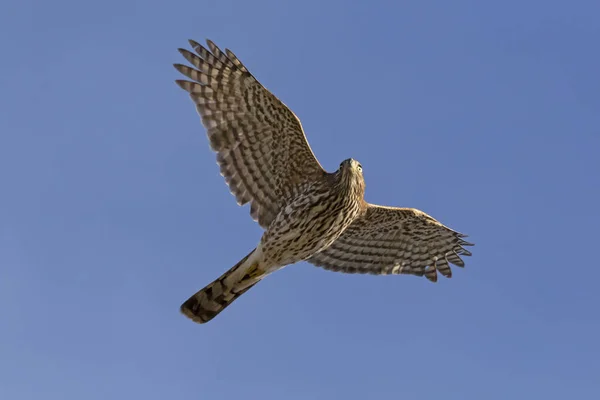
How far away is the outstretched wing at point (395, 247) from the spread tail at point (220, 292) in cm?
172

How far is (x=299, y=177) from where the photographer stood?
17.1 meters

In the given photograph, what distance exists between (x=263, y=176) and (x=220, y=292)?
1822mm

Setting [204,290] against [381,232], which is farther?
[381,232]

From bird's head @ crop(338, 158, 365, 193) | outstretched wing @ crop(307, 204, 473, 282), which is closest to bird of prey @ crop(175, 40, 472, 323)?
bird's head @ crop(338, 158, 365, 193)

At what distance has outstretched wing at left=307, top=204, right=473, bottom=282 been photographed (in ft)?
59.2

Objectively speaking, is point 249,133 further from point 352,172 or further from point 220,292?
point 220,292

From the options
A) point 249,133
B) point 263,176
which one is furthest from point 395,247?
point 249,133

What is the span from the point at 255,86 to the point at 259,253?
234cm

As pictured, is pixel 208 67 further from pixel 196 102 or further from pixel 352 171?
pixel 352 171

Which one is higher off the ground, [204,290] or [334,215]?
[334,215]

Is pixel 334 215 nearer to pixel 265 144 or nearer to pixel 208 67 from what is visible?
pixel 265 144

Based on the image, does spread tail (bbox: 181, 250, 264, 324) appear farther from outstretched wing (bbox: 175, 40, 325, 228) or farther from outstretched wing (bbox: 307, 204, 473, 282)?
outstretched wing (bbox: 307, 204, 473, 282)

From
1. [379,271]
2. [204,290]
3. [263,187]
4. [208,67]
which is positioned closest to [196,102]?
[208,67]

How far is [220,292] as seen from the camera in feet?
54.4
